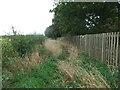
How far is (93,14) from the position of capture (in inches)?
513

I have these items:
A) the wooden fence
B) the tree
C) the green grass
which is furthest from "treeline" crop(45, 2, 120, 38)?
the green grass

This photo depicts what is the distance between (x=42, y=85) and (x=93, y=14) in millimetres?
9984

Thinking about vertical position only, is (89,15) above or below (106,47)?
above

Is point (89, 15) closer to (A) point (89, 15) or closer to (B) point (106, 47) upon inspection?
(A) point (89, 15)

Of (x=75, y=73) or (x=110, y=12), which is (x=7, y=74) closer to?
(x=75, y=73)

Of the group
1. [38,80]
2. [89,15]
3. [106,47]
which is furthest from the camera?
[89,15]

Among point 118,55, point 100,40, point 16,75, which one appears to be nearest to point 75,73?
point 16,75

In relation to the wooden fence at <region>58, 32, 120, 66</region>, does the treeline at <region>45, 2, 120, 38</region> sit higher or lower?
higher

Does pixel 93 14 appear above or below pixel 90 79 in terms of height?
above

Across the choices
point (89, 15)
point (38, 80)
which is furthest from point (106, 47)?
point (89, 15)

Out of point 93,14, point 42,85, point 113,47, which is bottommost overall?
point 42,85

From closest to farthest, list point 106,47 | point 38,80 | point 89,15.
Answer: point 38,80, point 106,47, point 89,15

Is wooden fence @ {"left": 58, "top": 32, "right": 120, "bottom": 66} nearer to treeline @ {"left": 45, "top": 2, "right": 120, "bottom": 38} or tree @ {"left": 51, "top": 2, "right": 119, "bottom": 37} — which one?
treeline @ {"left": 45, "top": 2, "right": 120, "bottom": 38}

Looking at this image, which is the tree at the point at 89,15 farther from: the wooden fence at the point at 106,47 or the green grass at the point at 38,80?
the green grass at the point at 38,80
